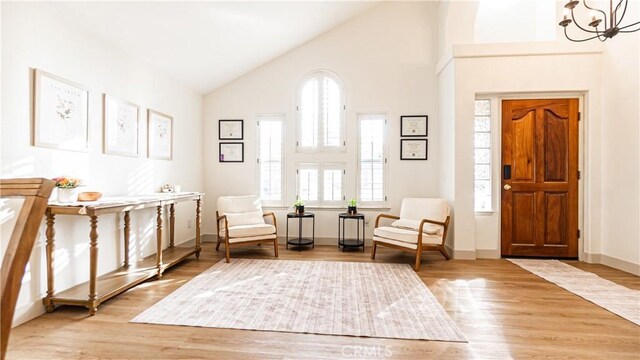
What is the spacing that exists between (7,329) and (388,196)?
4.75m

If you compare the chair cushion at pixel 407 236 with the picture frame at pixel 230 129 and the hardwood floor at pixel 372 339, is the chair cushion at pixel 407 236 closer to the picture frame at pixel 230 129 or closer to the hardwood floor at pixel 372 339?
the hardwood floor at pixel 372 339

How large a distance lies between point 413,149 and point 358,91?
136cm

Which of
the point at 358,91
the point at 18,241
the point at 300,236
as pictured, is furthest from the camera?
the point at 358,91

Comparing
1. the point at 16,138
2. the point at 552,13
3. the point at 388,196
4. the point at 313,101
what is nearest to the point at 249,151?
the point at 313,101

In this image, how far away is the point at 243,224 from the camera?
4.58m

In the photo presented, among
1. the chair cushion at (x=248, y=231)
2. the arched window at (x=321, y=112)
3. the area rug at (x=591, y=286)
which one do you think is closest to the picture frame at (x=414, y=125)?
the arched window at (x=321, y=112)

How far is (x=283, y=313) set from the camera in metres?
2.56

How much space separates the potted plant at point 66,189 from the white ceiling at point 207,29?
4.91 feet

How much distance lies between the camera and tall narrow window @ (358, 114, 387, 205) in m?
5.15

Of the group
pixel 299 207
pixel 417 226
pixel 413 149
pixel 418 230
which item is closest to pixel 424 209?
pixel 417 226

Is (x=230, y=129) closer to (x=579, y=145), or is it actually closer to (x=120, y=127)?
(x=120, y=127)

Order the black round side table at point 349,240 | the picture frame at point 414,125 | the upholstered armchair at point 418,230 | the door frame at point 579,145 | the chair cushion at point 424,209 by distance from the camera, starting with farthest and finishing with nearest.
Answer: the picture frame at point 414,125 → the black round side table at point 349,240 → the chair cushion at point 424,209 → the door frame at point 579,145 → the upholstered armchair at point 418,230

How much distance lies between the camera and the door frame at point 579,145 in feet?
13.6

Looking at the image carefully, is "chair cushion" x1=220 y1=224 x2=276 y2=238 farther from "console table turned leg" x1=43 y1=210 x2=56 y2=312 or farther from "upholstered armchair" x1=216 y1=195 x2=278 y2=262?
"console table turned leg" x1=43 y1=210 x2=56 y2=312
